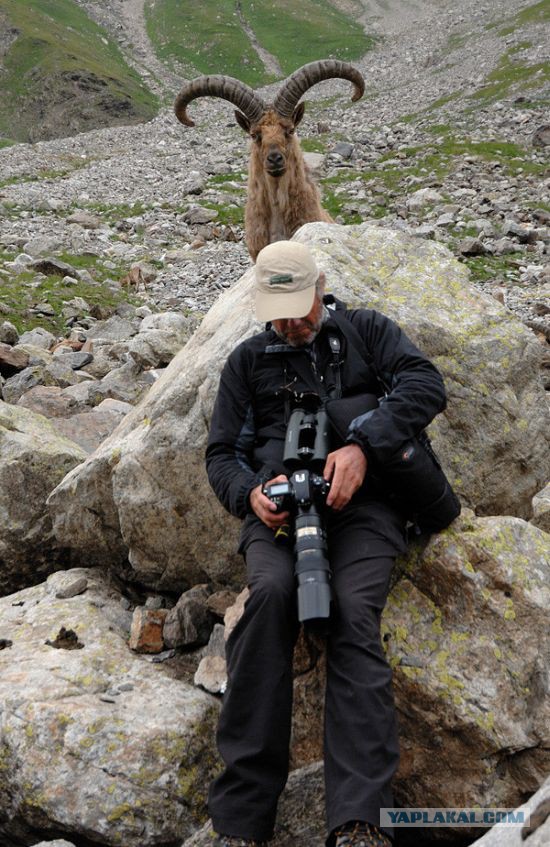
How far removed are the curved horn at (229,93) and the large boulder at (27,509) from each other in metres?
8.33

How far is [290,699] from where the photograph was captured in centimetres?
450

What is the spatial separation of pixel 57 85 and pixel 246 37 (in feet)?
120

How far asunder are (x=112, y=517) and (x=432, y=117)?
4597 cm

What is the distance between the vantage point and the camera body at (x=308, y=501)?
452cm

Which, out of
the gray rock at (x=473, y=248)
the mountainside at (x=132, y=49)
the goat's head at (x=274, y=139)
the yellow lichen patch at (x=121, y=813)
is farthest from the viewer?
the mountainside at (x=132, y=49)

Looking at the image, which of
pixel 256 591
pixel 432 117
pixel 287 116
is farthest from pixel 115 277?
pixel 432 117

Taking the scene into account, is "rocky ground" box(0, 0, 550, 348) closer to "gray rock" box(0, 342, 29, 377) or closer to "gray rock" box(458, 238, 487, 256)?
"gray rock" box(458, 238, 487, 256)

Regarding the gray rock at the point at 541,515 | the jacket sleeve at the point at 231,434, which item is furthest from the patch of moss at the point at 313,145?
the jacket sleeve at the point at 231,434

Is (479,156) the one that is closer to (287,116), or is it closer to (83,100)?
(287,116)

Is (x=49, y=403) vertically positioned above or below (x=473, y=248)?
above

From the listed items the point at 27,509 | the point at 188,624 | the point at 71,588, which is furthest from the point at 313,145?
the point at 188,624

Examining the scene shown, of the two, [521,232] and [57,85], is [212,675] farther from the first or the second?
[57,85]

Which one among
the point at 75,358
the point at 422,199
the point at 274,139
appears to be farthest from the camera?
the point at 422,199

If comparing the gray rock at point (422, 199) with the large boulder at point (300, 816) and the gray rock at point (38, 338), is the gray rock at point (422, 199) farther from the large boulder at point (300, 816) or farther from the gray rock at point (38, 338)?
the large boulder at point (300, 816)
